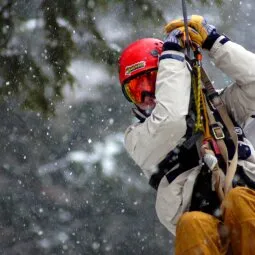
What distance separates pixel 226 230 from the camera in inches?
95.4

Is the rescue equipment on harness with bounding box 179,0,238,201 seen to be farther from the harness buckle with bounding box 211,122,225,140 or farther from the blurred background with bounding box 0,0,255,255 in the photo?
the blurred background with bounding box 0,0,255,255

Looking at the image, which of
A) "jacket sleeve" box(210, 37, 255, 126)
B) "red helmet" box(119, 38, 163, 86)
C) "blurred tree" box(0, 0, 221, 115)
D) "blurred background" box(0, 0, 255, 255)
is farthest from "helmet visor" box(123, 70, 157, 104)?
"blurred background" box(0, 0, 255, 255)

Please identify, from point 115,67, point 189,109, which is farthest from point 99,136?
point 189,109

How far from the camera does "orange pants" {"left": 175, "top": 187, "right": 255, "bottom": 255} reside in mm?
2322

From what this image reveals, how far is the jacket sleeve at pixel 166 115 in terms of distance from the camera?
8.77 feet

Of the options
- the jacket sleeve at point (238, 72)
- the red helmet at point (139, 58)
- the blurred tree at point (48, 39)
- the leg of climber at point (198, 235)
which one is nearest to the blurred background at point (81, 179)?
the blurred tree at point (48, 39)

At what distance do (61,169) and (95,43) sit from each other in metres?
3.36

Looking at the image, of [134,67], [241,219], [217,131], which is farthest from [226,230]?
[134,67]

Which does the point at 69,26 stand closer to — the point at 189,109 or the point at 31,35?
the point at 31,35

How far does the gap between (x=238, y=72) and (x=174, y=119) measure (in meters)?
0.40

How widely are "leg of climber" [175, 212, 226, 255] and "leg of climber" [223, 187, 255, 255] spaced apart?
2.4 inches

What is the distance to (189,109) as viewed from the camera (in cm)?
285

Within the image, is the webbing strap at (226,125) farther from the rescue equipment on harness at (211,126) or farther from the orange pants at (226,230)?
the orange pants at (226,230)

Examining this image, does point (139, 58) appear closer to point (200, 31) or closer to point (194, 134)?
point (200, 31)
